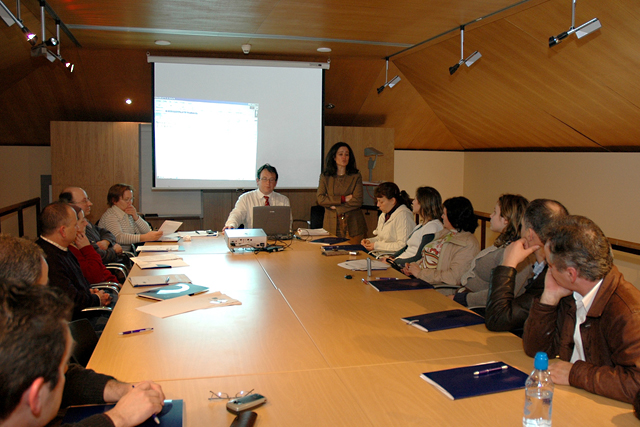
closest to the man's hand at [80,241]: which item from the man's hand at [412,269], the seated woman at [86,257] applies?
the seated woman at [86,257]

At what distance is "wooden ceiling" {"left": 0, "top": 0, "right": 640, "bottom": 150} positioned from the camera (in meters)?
4.36

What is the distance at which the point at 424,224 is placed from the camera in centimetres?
421

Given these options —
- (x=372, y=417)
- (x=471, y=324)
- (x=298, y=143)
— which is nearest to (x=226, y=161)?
(x=298, y=143)

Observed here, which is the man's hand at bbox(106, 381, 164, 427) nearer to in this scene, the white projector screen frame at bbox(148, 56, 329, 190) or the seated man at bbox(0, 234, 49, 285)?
the seated man at bbox(0, 234, 49, 285)

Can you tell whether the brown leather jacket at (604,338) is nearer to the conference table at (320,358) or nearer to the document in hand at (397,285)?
the conference table at (320,358)

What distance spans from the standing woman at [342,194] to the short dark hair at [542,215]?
319 cm

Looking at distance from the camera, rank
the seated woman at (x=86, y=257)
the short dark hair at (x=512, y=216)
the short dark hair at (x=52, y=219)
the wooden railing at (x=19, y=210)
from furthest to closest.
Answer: the wooden railing at (x=19, y=210) < the seated woman at (x=86, y=257) < the short dark hair at (x=512, y=216) < the short dark hair at (x=52, y=219)

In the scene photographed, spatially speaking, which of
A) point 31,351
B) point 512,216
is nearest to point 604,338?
point 512,216

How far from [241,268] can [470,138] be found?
5.98 metres

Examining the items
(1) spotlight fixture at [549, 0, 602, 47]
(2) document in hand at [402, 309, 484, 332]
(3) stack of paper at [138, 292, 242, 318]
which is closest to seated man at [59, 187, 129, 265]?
(3) stack of paper at [138, 292, 242, 318]

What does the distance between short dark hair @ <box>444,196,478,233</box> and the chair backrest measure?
93.5 inches

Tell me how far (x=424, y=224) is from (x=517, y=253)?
6.03ft

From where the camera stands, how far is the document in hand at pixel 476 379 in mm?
1613

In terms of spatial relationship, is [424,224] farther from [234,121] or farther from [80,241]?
[234,121]
